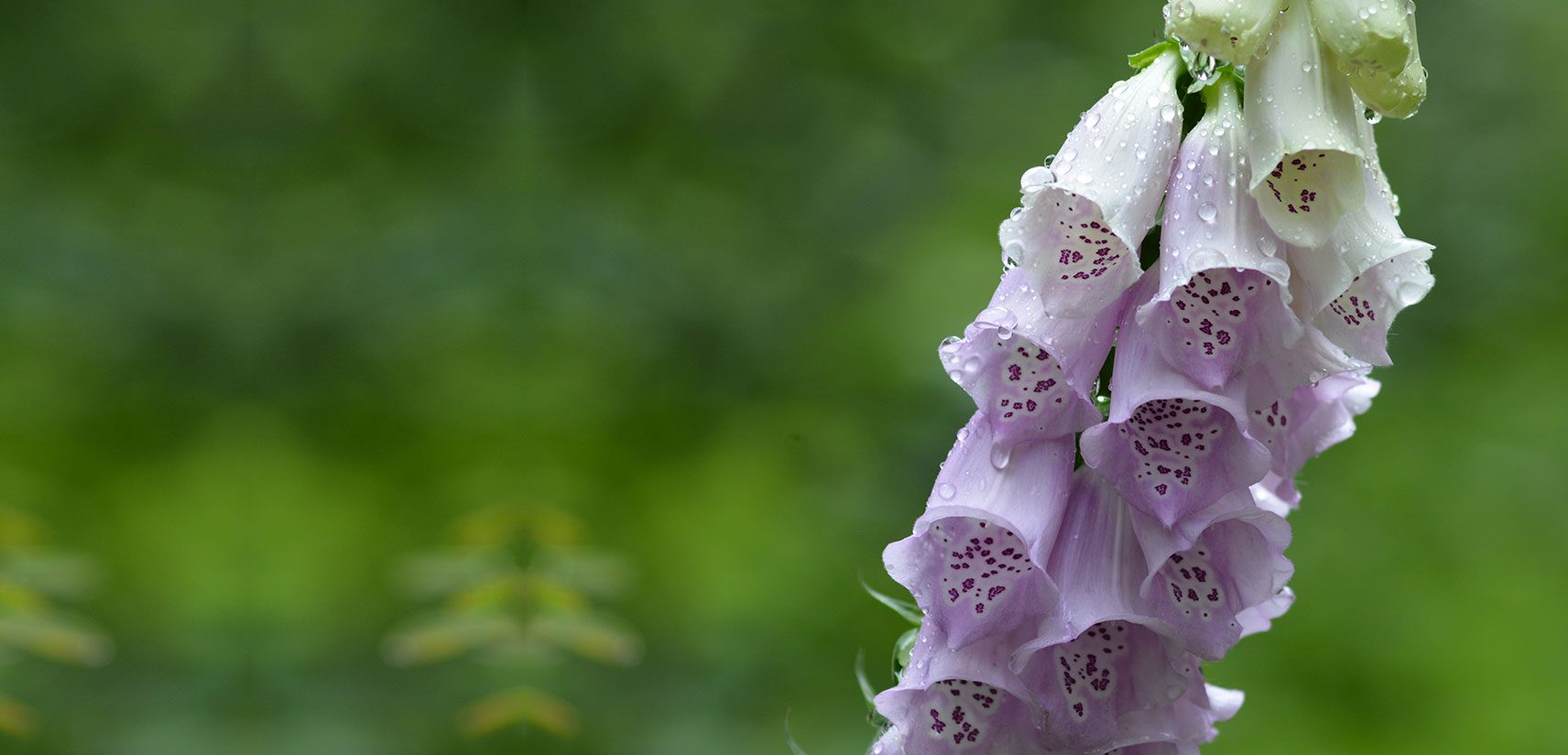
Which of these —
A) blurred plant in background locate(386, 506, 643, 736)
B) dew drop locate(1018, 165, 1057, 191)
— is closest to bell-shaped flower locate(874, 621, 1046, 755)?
dew drop locate(1018, 165, 1057, 191)

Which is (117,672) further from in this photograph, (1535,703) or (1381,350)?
(1535,703)

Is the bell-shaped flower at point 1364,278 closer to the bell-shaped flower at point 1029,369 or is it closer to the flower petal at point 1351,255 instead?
the flower petal at point 1351,255

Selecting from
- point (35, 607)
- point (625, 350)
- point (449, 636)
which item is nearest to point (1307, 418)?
point (449, 636)

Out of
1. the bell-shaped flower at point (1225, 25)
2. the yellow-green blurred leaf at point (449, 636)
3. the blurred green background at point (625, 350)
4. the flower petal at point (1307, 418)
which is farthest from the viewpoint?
the blurred green background at point (625, 350)

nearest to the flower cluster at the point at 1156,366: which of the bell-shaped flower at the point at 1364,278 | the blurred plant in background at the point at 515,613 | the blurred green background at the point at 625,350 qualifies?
the bell-shaped flower at the point at 1364,278

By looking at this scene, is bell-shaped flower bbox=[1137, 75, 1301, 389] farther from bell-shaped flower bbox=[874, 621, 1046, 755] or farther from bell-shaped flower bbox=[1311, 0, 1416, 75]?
bell-shaped flower bbox=[874, 621, 1046, 755]

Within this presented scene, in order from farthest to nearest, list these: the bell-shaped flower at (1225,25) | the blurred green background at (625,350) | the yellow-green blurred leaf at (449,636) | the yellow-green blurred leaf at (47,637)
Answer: the blurred green background at (625,350) < the yellow-green blurred leaf at (449,636) < the yellow-green blurred leaf at (47,637) < the bell-shaped flower at (1225,25)

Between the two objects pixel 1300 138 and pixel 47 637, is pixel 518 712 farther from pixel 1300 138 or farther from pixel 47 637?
pixel 1300 138
